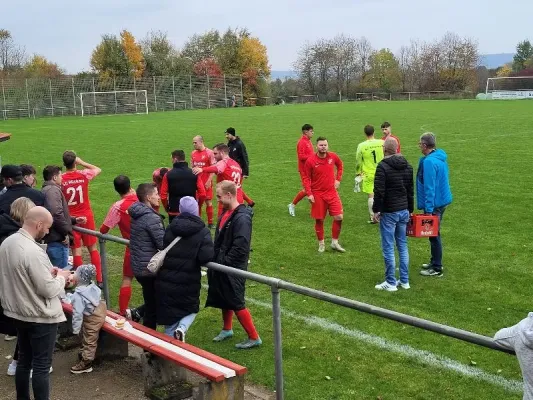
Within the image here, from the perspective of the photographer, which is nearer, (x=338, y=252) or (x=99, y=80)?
(x=338, y=252)

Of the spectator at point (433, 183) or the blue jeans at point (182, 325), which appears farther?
the spectator at point (433, 183)

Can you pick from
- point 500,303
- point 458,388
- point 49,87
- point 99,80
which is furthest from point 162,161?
point 99,80

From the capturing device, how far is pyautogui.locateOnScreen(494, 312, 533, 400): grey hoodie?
3070mm

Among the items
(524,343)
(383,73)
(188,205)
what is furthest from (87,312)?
(383,73)

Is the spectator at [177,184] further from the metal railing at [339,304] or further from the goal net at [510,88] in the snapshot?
the goal net at [510,88]

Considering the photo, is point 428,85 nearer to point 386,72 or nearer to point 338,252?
point 386,72

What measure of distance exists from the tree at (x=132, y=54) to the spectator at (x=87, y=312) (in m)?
67.8

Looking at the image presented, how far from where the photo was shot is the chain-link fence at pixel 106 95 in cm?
5472

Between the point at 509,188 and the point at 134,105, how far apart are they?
5029 centimetres

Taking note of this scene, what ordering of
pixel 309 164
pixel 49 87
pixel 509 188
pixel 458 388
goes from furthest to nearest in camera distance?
pixel 49 87
pixel 509 188
pixel 309 164
pixel 458 388

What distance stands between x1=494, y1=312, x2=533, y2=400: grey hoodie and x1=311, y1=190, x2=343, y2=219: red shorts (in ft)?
21.4

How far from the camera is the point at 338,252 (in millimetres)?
9867

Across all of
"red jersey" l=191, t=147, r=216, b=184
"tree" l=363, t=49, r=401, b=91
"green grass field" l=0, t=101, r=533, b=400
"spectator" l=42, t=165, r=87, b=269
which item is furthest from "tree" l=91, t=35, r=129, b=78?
"spectator" l=42, t=165, r=87, b=269

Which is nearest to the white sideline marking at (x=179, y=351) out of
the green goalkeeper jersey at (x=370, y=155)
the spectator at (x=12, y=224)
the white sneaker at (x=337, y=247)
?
the spectator at (x=12, y=224)
